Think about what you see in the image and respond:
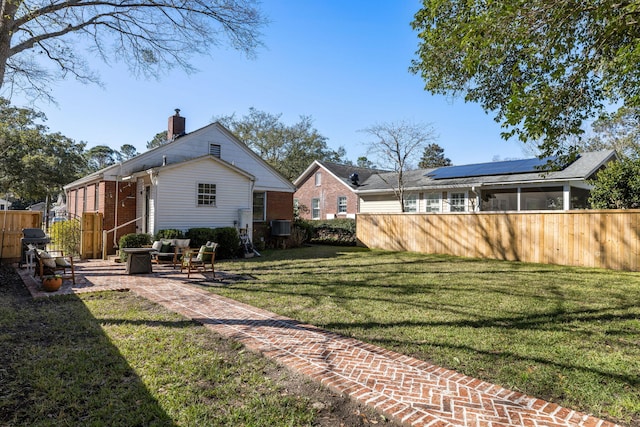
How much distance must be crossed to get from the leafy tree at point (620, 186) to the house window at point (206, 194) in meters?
14.6

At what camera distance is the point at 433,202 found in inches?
803

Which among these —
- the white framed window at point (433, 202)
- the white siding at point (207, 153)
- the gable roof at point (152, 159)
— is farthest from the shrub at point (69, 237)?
the white framed window at point (433, 202)

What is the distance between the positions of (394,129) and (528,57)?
1212cm

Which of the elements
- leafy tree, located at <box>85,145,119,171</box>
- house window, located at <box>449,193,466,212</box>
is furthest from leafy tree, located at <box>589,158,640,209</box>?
leafy tree, located at <box>85,145,119,171</box>

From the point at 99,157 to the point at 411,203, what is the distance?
7083 cm

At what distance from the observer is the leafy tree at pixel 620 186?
11.8 m

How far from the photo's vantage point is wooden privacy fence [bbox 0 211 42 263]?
11469mm

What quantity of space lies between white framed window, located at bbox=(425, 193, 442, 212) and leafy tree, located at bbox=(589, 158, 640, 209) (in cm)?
813

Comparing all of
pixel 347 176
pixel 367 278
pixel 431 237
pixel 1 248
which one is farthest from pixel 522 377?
pixel 347 176

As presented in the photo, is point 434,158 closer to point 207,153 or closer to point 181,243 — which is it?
point 207,153

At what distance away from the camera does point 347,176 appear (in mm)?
28250

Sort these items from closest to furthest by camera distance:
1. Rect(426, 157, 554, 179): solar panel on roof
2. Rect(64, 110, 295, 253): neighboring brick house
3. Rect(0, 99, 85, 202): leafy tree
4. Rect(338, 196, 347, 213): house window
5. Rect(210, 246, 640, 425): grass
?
Rect(210, 246, 640, 425): grass < Rect(64, 110, 295, 253): neighboring brick house < Rect(426, 157, 554, 179): solar panel on roof < Rect(0, 99, 85, 202): leafy tree < Rect(338, 196, 347, 213): house window

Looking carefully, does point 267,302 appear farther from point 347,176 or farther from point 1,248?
point 347,176

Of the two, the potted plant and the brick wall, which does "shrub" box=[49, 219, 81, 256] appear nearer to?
the potted plant
